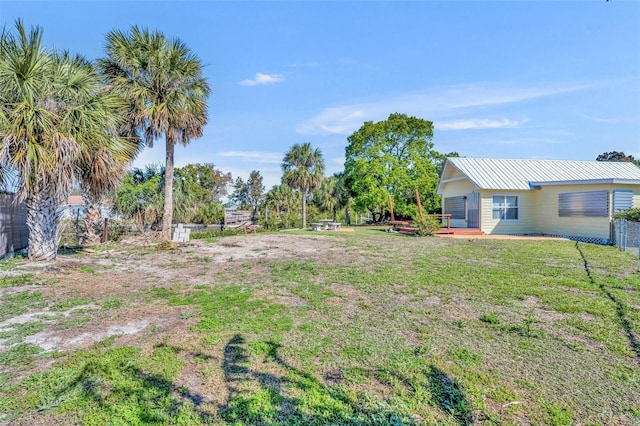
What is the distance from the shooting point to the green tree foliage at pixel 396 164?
26547 millimetres

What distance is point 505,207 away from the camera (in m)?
17.1

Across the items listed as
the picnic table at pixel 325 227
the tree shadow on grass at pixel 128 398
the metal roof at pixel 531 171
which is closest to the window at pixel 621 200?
the metal roof at pixel 531 171

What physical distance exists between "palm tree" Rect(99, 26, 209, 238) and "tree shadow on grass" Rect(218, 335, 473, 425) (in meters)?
12.2

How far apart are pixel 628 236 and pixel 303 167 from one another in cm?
1840

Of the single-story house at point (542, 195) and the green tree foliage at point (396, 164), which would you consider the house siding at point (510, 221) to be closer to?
the single-story house at point (542, 195)

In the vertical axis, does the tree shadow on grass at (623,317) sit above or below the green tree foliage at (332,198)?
below

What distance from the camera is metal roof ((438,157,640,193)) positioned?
54.6 ft

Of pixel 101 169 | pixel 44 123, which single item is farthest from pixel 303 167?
pixel 44 123

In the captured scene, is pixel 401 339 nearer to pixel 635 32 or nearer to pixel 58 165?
pixel 58 165

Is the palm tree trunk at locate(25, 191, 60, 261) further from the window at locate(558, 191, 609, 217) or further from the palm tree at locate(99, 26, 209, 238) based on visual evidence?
the window at locate(558, 191, 609, 217)

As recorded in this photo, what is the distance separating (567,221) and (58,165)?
19.3 metres

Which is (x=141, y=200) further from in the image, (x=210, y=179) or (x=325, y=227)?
(x=210, y=179)

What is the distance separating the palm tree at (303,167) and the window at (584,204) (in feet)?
49.7

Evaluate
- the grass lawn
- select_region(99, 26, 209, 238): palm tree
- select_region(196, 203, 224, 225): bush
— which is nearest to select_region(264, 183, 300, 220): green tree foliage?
select_region(196, 203, 224, 225): bush
